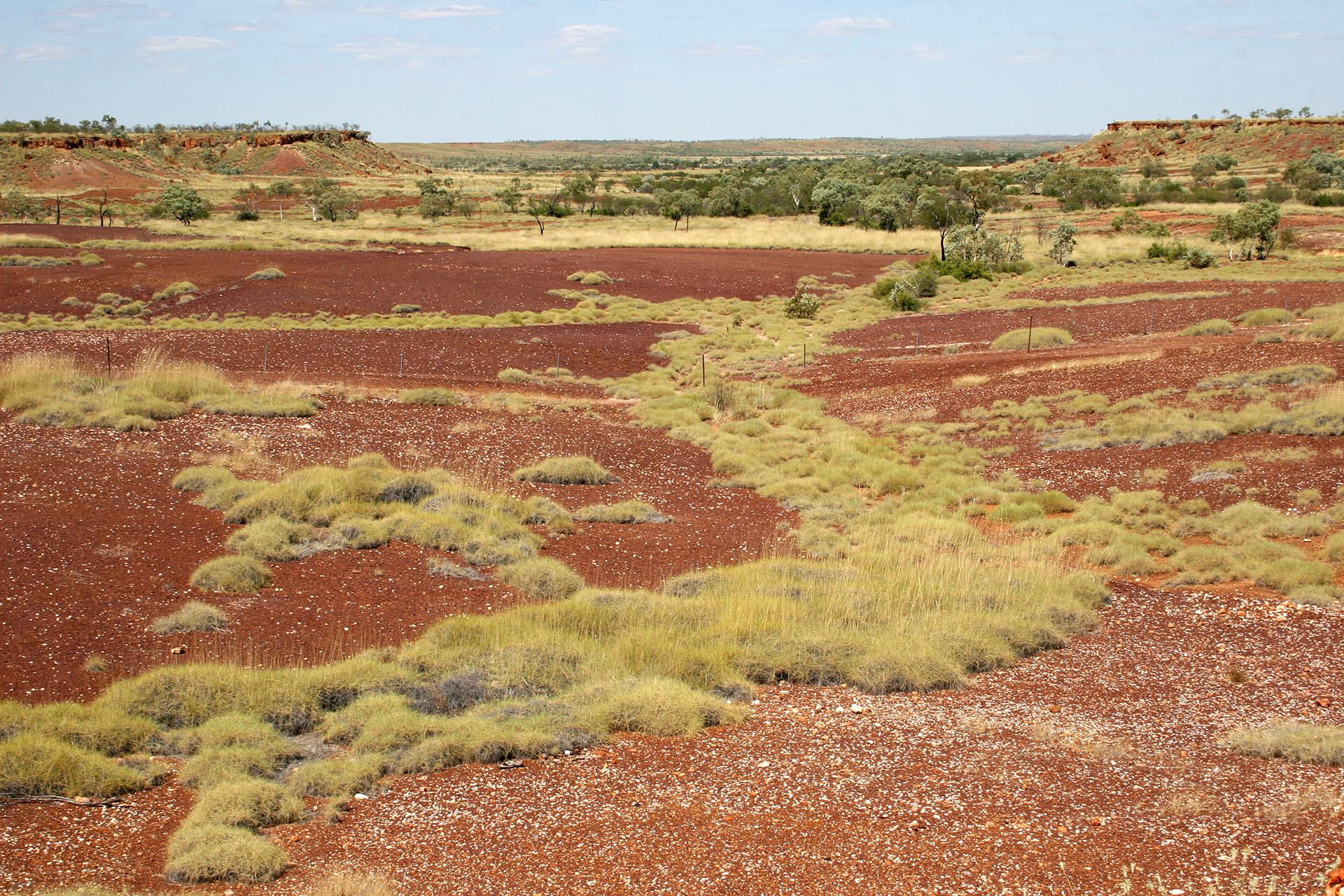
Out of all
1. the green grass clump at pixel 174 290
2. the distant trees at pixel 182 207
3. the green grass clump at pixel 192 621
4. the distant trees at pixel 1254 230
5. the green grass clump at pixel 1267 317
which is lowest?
the green grass clump at pixel 192 621

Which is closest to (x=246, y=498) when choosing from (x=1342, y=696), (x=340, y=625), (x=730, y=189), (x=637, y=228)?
(x=340, y=625)

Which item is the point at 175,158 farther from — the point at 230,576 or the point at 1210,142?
the point at 230,576

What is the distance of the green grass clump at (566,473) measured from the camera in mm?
17500

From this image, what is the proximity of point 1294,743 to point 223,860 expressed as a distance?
8050 millimetres

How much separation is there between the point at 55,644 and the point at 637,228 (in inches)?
2477

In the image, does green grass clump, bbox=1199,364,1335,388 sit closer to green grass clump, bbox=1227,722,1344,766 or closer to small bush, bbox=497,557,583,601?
green grass clump, bbox=1227,722,1344,766

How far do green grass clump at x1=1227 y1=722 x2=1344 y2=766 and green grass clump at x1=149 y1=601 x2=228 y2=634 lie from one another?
32.0 ft

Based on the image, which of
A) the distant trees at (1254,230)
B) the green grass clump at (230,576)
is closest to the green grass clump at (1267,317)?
the distant trees at (1254,230)

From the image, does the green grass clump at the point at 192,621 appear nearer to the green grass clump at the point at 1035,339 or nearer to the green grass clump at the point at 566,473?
the green grass clump at the point at 566,473

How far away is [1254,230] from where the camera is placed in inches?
1672

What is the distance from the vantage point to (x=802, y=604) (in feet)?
38.9

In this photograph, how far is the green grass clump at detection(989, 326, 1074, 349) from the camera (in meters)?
28.5

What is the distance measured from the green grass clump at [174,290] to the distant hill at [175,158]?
57.3 m

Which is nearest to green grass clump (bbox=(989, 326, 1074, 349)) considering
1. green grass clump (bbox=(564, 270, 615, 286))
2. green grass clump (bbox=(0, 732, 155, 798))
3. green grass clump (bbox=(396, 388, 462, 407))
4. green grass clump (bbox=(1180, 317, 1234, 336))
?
green grass clump (bbox=(1180, 317, 1234, 336))
